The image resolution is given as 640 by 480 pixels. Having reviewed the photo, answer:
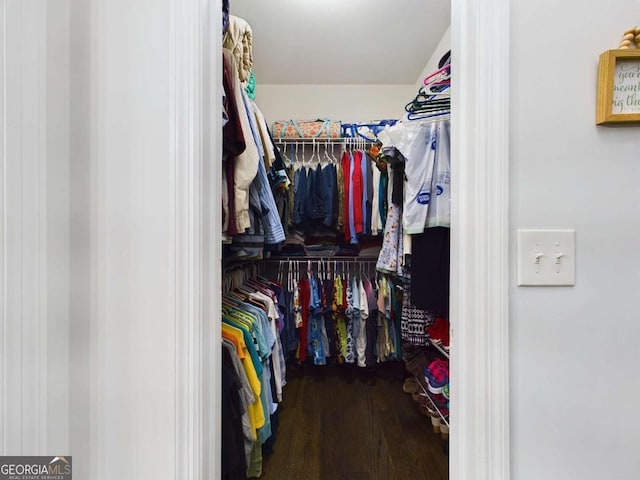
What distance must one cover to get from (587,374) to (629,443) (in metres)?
0.18

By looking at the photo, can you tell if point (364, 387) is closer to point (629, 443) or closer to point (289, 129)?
point (629, 443)

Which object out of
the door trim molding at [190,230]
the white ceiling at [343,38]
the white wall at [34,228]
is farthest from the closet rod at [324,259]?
the white wall at [34,228]

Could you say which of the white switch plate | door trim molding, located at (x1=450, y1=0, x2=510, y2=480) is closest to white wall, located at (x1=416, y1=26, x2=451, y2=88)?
door trim molding, located at (x1=450, y1=0, x2=510, y2=480)

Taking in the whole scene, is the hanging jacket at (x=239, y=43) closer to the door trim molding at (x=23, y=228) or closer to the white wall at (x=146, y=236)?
the white wall at (x=146, y=236)

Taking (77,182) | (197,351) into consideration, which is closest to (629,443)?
(197,351)

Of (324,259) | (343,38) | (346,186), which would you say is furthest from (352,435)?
(343,38)

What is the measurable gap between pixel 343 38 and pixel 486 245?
207cm

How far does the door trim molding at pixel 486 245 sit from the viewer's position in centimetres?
63

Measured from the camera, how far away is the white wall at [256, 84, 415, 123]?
9.06 ft

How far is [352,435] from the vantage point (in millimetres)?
1771

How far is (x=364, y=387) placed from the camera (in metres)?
2.38

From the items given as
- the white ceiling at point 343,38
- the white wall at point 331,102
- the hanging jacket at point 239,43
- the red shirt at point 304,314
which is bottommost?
the red shirt at point 304,314

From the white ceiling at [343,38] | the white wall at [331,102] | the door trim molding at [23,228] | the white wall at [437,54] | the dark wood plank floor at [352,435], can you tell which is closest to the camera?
the door trim molding at [23,228]

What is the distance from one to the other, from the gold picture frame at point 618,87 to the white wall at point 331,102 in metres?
2.29
